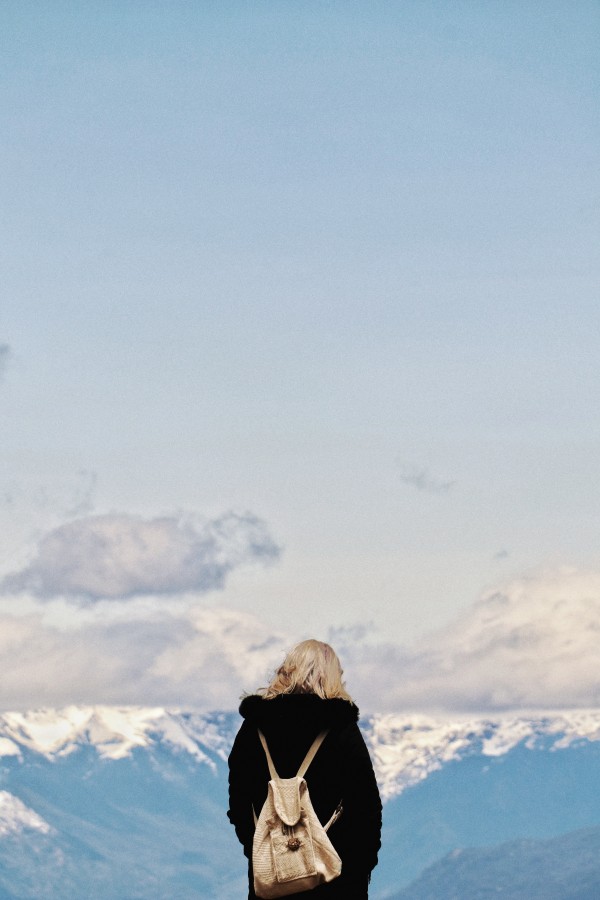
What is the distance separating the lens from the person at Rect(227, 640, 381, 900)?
1205 centimetres

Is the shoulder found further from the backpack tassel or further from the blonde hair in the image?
the backpack tassel

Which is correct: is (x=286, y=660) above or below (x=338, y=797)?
above

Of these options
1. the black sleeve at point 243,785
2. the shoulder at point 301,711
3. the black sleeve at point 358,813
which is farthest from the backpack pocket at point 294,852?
the shoulder at point 301,711

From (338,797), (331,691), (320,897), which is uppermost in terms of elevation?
(331,691)

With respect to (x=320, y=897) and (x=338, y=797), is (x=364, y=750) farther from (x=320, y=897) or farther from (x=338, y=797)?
(x=320, y=897)

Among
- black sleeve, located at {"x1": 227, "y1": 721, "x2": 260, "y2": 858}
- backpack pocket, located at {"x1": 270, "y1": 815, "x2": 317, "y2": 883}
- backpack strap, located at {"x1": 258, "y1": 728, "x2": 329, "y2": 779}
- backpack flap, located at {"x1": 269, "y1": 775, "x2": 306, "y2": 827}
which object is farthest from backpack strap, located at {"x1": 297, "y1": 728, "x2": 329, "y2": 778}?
black sleeve, located at {"x1": 227, "y1": 721, "x2": 260, "y2": 858}

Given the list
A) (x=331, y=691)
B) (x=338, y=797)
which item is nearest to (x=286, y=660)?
(x=331, y=691)

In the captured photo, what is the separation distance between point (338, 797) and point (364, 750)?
46 cm

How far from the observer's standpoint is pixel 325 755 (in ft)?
40.0

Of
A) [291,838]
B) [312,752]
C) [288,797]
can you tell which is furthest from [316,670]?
[291,838]

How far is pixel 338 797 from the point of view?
1214 centimetres

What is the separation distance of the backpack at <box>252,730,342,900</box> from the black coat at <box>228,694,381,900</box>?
13 cm

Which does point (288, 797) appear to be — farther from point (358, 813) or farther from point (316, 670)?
point (316, 670)

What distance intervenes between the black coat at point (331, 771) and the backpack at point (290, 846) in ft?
0.43
